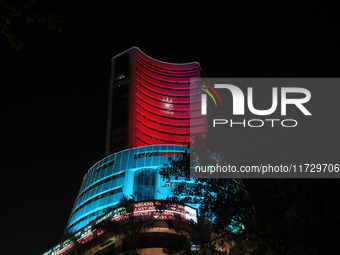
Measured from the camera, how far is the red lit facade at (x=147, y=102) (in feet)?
239

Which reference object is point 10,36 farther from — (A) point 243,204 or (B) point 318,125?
(B) point 318,125

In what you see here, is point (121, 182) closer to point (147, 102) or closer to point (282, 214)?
point (147, 102)

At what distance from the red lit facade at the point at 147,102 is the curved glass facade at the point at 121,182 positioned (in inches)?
509

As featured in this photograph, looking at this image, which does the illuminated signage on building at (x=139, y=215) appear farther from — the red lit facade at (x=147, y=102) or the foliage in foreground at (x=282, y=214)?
the red lit facade at (x=147, y=102)

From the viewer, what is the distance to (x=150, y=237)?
32562mm

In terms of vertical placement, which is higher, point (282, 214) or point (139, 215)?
point (139, 215)

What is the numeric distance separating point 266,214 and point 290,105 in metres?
5.01

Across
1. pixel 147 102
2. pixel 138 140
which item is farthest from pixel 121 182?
pixel 147 102

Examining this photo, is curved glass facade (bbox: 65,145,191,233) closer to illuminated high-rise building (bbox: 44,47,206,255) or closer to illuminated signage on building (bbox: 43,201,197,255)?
illuminated high-rise building (bbox: 44,47,206,255)

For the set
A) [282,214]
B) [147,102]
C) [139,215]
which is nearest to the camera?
[282,214]

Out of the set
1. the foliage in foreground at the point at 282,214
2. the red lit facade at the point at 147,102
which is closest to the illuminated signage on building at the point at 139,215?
the foliage in foreground at the point at 282,214

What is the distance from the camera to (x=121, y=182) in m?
49.8

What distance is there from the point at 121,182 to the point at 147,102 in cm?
3560

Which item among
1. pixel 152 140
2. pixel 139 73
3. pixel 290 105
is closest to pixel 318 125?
pixel 290 105
